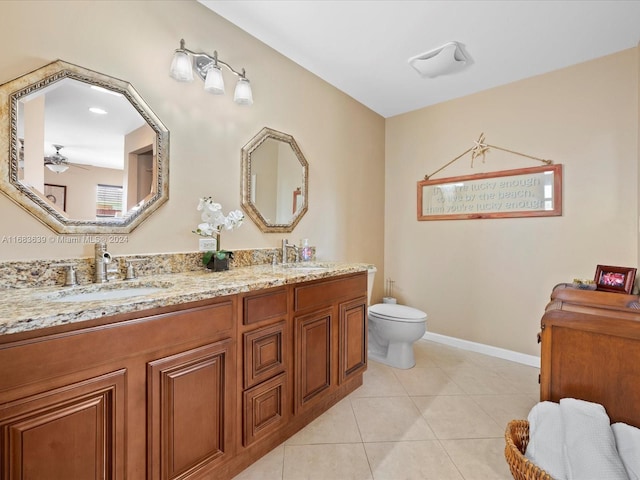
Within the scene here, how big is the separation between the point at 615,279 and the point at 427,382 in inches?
55.1

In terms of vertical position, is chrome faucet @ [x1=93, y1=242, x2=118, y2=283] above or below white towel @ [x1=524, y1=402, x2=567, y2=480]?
above

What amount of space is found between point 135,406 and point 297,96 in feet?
7.38

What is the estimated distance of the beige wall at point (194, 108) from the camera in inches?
49.8

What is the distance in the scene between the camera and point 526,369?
2.51 meters

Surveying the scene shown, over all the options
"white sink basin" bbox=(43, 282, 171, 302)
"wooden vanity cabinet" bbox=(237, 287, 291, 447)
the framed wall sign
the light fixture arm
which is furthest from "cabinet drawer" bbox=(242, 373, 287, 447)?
the framed wall sign

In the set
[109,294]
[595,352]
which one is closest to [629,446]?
[595,352]

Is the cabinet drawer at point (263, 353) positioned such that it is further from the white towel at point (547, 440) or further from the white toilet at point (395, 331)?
the white towel at point (547, 440)

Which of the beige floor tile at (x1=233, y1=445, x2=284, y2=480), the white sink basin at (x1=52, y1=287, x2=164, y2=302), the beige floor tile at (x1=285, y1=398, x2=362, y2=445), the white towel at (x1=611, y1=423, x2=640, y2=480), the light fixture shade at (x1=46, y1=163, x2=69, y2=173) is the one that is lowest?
the beige floor tile at (x1=233, y1=445, x2=284, y2=480)

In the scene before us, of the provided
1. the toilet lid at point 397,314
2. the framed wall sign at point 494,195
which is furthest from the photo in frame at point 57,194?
the framed wall sign at point 494,195

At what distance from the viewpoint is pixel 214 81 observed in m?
1.71

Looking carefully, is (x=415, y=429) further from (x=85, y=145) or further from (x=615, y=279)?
(x=85, y=145)

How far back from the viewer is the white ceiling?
181 cm

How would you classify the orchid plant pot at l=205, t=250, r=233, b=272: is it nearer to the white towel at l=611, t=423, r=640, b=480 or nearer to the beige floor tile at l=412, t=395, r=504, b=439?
the beige floor tile at l=412, t=395, r=504, b=439

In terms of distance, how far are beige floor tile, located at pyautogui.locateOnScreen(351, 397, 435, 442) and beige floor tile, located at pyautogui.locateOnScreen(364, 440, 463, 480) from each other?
0.05 meters
